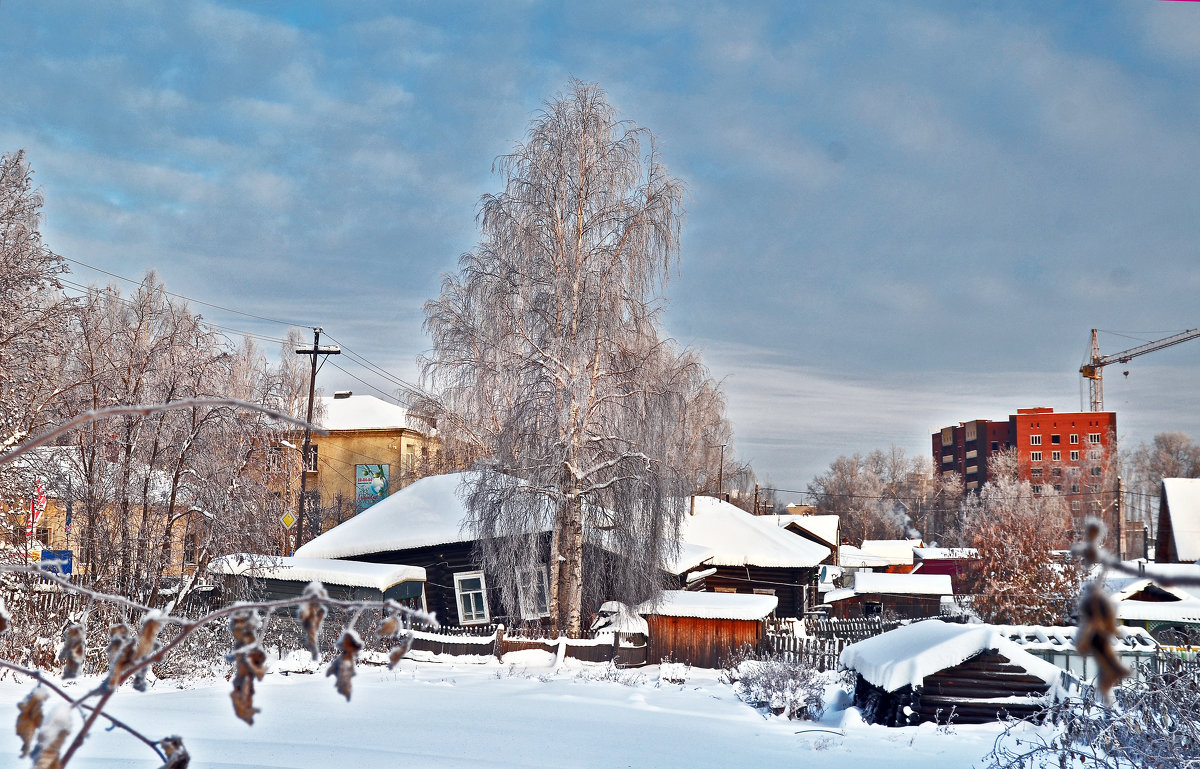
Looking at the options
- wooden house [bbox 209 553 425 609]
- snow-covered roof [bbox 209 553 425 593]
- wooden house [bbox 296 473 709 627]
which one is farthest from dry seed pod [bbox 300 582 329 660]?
wooden house [bbox 296 473 709 627]

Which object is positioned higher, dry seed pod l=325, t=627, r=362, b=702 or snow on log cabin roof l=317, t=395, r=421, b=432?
snow on log cabin roof l=317, t=395, r=421, b=432

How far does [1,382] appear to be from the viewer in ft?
43.1

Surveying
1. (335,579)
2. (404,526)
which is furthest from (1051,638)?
(404,526)

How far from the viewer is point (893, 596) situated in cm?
4297

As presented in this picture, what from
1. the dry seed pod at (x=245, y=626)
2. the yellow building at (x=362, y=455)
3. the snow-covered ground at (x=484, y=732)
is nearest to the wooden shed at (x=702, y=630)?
the snow-covered ground at (x=484, y=732)

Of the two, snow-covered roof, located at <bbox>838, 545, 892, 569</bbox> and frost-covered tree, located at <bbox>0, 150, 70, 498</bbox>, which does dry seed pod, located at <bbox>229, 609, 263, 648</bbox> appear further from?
snow-covered roof, located at <bbox>838, 545, 892, 569</bbox>

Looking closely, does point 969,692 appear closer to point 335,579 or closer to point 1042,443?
point 335,579

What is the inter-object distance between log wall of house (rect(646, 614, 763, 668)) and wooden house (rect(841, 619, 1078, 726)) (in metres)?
9.53

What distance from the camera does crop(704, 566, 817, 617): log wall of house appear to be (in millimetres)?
34031

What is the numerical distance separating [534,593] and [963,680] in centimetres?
1150

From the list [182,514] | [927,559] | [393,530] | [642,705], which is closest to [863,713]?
[642,705]

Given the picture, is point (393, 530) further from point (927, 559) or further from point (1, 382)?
point (927, 559)

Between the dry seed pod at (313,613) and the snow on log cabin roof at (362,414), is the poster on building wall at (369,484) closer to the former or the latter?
the snow on log cabin roof at (362,414)

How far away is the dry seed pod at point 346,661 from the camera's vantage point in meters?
1.55
